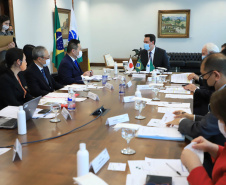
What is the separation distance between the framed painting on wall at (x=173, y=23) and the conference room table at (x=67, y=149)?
8.25m

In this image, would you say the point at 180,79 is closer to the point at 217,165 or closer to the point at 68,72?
the point at 68,72

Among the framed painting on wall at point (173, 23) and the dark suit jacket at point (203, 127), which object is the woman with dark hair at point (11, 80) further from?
the framed painting on wall at point (173, 23)

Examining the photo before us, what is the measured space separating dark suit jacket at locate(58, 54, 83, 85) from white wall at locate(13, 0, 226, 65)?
4.85 metres

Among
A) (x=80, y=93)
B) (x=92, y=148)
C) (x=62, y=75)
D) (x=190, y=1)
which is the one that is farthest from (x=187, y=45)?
(x=92, y=148)

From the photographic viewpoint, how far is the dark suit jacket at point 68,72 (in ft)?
14.3

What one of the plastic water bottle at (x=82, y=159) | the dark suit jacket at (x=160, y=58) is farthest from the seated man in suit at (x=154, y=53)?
the plastic water bottle at (x=82, y=159)

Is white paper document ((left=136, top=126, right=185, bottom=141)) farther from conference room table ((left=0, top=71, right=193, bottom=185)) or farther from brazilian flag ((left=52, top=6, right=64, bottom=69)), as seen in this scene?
brazilian flag ((left=52, top=6, right=64, bottom=69))

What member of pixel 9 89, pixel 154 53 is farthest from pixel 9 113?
pixel 154 53

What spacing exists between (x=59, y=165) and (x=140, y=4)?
9761mm

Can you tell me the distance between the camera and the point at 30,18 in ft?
21.7

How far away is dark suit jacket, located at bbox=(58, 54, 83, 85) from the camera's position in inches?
172

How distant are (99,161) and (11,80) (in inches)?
75.5

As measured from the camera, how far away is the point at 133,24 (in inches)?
413

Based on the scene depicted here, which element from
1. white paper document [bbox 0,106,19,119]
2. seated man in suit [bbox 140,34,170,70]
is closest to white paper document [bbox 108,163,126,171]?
white paper document [bbox 0,106,19,119]
